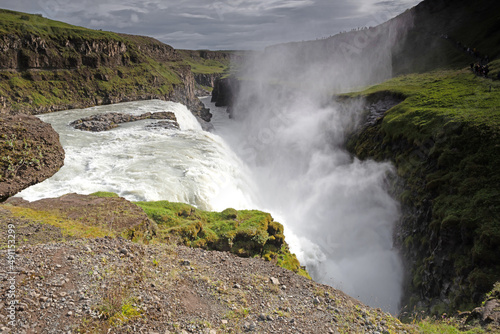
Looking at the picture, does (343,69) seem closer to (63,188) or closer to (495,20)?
(495,20)

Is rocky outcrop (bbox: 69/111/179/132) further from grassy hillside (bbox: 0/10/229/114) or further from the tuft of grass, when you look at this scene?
the tuft of grass

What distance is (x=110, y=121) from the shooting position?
1528 inches

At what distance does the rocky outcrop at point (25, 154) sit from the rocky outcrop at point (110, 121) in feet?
44.7

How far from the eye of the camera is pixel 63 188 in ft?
57.2

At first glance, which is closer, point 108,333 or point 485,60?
point 108,333

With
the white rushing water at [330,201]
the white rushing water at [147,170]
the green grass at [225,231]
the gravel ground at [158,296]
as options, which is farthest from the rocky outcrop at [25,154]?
the white rushing water at [330,201]

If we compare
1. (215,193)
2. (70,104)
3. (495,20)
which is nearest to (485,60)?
(495,20)

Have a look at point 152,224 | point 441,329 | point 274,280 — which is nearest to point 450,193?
point 441,329

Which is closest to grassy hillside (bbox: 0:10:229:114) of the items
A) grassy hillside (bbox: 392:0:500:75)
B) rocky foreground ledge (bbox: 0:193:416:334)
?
rocky foreground ledge (bbox: 0:193:416:334)

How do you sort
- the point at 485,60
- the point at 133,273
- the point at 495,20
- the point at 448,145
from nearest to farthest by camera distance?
1. the point at 133,273
2. the point at 448,145
3. the point at 485,60
4. the point at 495,20

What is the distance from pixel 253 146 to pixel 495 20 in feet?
133

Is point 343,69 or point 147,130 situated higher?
point 343,69

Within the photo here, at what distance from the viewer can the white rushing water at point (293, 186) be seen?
61.4ft

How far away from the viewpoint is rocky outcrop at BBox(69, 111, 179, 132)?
116 ft
